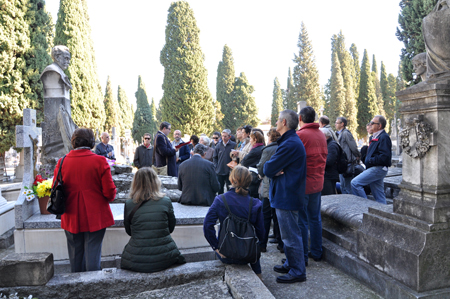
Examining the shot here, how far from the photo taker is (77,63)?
60.1 ft

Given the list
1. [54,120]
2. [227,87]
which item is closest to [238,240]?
[54,120]

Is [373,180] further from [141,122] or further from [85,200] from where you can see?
[141,122]

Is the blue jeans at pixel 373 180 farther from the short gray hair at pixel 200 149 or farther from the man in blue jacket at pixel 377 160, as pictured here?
the short gray hair at pixel 200 149

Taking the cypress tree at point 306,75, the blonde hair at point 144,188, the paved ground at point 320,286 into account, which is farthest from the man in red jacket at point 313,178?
the cypress tree at point 306,75

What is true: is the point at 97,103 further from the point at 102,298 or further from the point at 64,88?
the point at 102,298

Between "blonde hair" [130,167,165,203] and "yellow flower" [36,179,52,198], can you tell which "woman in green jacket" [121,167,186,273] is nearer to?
"blonde hair" [130,167,165,203]

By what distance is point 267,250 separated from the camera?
4.65 m

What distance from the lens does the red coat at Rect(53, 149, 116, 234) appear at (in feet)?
11.2

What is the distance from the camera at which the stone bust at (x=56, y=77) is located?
568 centimetres

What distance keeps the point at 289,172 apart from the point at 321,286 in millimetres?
1276

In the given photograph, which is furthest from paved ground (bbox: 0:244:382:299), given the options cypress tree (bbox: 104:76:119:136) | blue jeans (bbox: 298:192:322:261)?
cypress tree (bbox: 104:76:119:136)

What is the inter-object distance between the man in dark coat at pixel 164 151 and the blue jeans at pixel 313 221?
4.15 metres

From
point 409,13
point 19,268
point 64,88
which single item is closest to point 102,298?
point 19,268

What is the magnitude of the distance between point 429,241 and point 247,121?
34.7 metres
